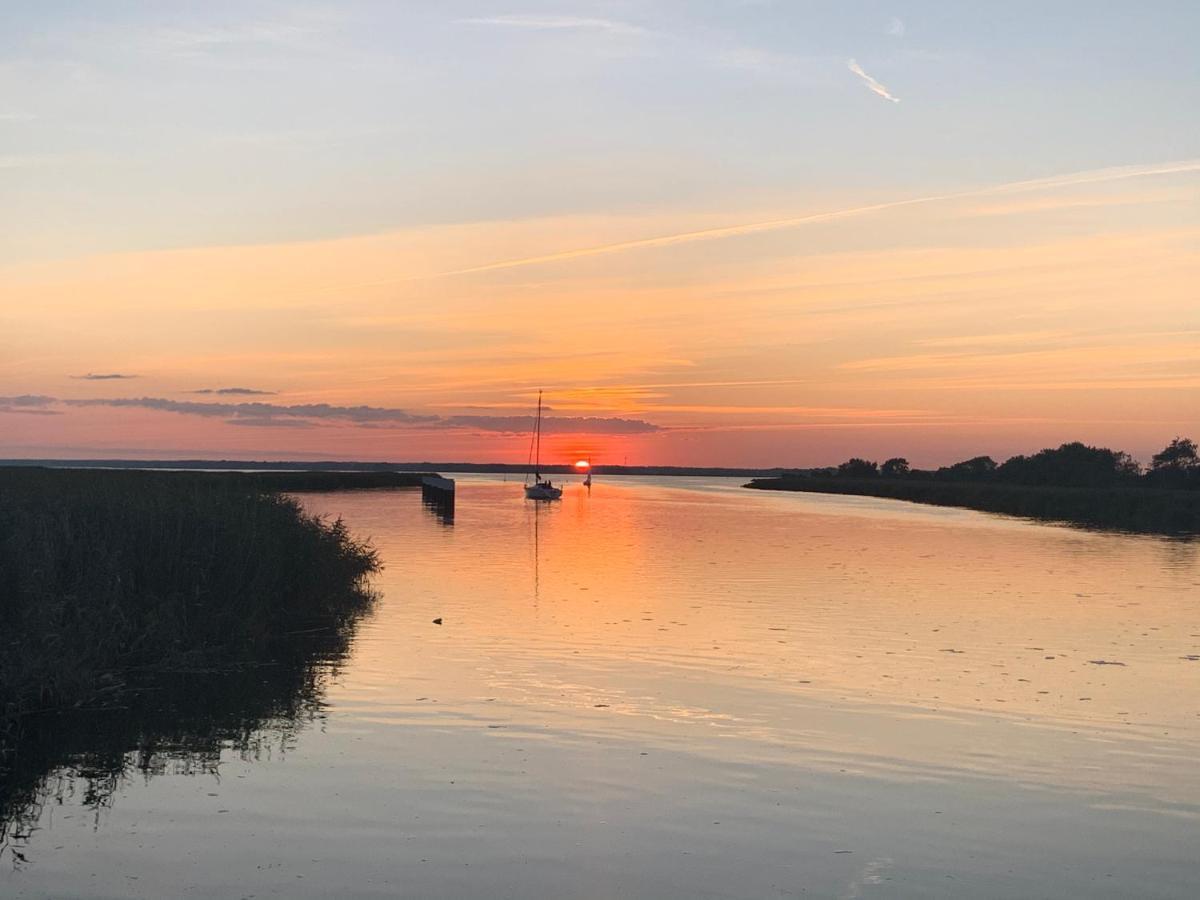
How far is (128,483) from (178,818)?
2158 centimetres

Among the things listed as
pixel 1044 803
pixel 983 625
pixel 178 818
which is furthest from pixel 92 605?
pixel 983 625

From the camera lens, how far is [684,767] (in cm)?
1557

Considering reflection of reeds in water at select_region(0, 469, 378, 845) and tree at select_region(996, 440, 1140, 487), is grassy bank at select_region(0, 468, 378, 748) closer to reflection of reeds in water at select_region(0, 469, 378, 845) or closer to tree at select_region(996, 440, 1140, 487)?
reflection of reeds in water at select_region(0, 469, 378, 845)

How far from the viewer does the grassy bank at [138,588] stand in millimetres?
18438

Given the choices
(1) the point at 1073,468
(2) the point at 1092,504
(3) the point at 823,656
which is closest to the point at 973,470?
(1) the point at 1073,468

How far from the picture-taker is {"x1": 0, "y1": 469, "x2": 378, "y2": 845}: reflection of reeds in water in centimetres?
1623

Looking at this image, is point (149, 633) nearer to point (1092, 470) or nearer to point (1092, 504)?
point (1092, 504)

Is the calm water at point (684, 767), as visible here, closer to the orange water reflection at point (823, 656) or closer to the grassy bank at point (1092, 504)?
the orange water reflection at point (823, 656)

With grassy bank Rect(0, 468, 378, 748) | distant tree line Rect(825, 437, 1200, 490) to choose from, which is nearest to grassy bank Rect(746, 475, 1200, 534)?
distant tree line Rect(825, 437, 1200, 490)

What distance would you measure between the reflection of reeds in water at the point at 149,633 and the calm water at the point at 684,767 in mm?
336

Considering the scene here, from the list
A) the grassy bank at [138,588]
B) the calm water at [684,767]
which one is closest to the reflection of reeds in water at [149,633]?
the grassy bank at [138,588]

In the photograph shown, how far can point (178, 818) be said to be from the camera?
13.0 m

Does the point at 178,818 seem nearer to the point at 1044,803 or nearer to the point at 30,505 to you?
the point at 1044,803

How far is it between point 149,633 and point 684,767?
11.3m
